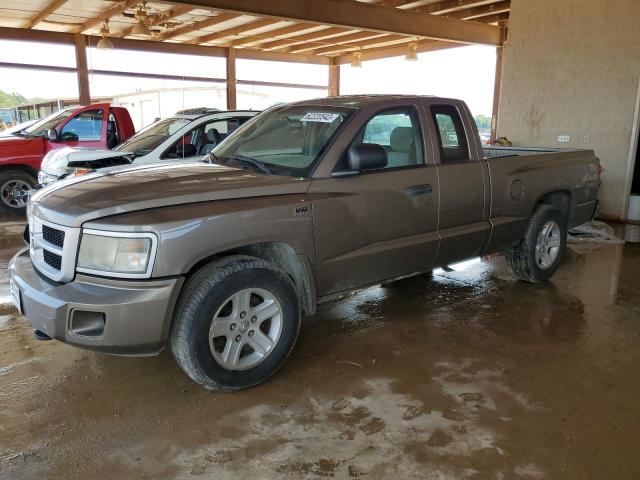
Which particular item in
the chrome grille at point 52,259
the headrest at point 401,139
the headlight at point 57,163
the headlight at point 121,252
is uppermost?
the headrest at point 401,139

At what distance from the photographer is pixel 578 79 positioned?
907 centimetres

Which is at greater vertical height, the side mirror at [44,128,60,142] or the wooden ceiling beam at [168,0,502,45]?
the wooden ceiling beam at [168,0,502,45]

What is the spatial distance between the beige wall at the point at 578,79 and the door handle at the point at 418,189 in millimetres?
6288

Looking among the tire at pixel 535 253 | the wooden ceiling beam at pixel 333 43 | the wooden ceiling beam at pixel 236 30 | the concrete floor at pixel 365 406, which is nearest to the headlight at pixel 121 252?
the concrete floor at pixel 365 406

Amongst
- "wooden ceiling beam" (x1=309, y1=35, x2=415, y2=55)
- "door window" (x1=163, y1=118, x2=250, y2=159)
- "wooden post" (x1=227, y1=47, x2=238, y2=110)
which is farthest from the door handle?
"wooden post" (x1=227, y1=47, x2=238, y2=110)

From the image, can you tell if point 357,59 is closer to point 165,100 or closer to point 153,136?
point 165,100

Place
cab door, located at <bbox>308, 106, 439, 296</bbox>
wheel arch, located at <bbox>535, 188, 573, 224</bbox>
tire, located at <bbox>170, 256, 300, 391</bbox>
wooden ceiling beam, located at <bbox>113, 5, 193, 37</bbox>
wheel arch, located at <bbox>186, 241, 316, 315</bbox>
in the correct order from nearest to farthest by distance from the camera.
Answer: tire, located at <bbox>170, 256, 300, 391</bbox>
wheel arch, located at <bbox>186, 241, 316, 315</bbox>
cab door, located at <bbox>308, 106, 439, 296</bbox>
wheel arch, located at <bbox>535, 188, 573, 224</bbox>
wooden ceiling beam, located at <bbox>113, 5, 193, 37</bbox>

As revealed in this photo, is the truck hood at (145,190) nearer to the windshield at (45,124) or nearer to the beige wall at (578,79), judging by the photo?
the windshield at (45,124)

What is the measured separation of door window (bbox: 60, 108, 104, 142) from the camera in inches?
363

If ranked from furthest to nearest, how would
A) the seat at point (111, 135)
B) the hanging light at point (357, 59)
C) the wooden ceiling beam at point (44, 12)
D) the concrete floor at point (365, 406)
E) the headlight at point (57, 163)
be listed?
the hanging light at point (357, 59) → the wooden ceiling beam at point (44, 12) → the seat at point (111, 135) → the headlight at point (57, 163) → the concrete floor at point (365, 406)

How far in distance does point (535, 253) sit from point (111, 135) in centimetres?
716

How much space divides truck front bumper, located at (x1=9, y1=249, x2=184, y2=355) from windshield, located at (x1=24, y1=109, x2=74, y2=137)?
24.9ft

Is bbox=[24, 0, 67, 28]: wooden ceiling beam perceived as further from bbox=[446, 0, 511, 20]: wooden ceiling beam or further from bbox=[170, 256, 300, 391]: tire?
bbox=[170, 256, 300, 391]: tire

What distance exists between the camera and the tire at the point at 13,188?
8.95 metres
